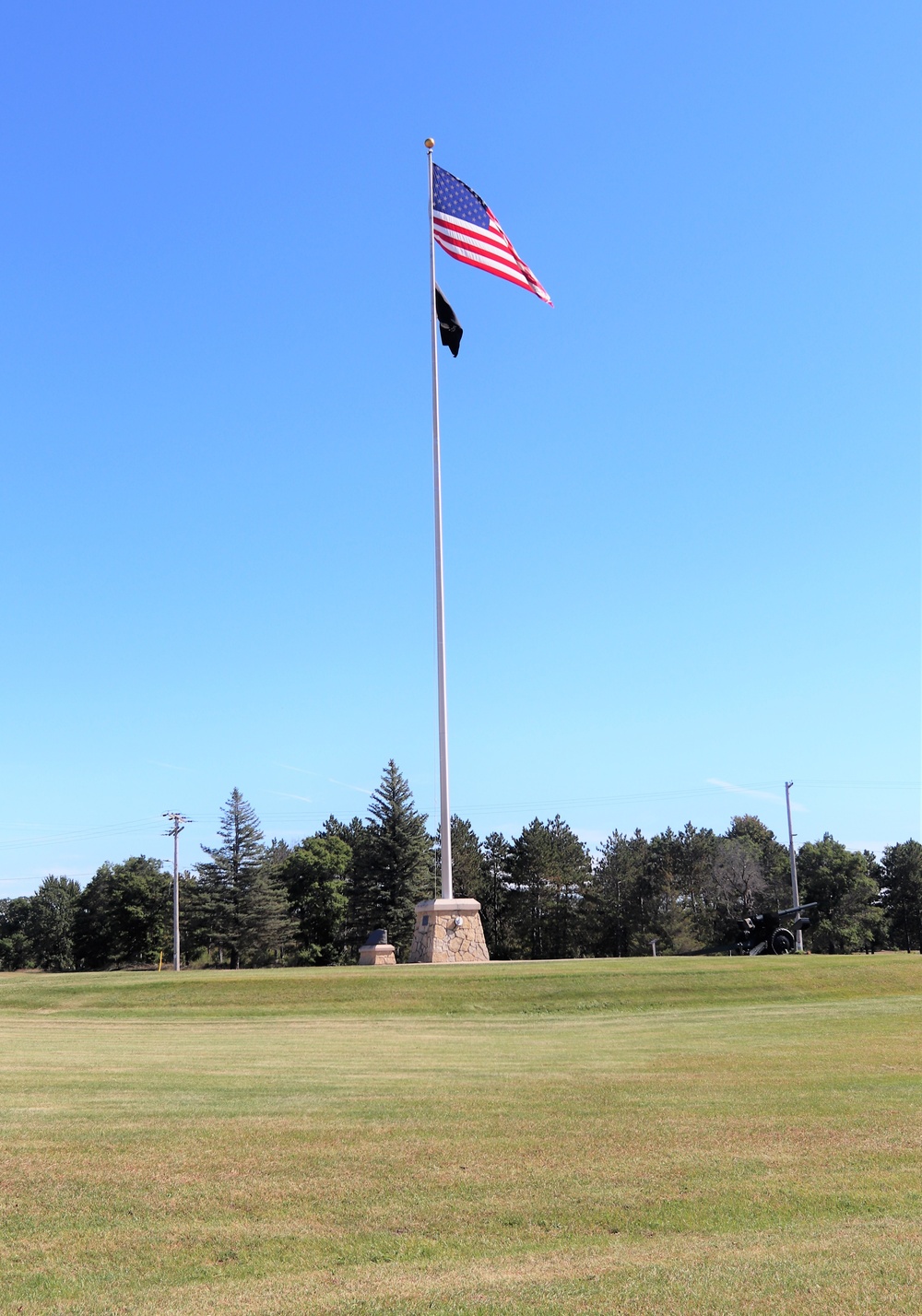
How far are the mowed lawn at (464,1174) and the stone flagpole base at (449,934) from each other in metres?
13.4

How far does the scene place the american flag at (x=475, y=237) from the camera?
3134 centimetres

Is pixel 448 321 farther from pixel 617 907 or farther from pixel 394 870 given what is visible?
pixel 617 907

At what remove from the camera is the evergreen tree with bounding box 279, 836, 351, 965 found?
83.1 metres

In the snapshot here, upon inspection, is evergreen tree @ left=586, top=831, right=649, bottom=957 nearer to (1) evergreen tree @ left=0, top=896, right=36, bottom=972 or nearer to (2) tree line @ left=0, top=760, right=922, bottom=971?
(2) tree line @ left=0, top=760, right=922, bottom=971

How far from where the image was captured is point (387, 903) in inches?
2724

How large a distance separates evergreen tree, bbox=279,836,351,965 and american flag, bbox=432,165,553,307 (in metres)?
59.4

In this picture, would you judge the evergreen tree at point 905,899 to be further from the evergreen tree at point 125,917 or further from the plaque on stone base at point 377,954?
the plaque on stone base at point 377,954

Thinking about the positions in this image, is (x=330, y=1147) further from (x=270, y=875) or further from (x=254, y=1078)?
(x=270, y=875)

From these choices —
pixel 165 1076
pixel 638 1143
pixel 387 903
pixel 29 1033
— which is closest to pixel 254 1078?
pixel 165 1076

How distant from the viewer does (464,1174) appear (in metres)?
8.09

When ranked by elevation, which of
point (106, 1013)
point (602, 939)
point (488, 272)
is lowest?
point (602, 939)

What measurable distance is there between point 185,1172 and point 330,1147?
1.28 metres

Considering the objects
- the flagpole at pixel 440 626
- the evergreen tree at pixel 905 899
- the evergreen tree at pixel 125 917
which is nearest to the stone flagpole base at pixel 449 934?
the flagpole at pixel 440 626

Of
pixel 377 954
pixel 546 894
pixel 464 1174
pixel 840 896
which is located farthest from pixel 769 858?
pixel 464 1174
